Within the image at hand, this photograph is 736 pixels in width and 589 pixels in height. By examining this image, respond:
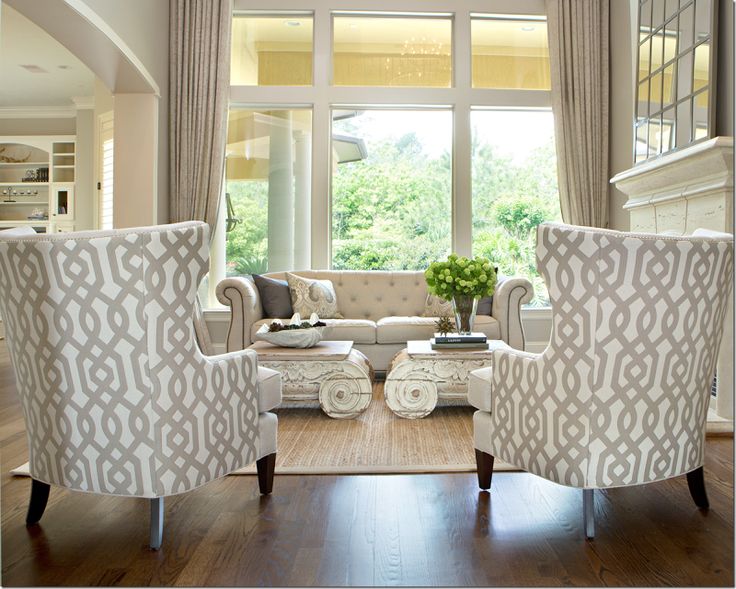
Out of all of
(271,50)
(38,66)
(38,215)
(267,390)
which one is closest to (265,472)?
(267,390)

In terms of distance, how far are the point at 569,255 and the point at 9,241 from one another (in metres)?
Result: 1.60

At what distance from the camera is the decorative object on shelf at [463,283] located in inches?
152

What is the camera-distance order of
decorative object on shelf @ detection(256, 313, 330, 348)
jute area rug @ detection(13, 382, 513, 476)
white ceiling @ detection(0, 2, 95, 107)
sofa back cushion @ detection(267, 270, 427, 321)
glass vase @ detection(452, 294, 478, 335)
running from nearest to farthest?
jute area rug @ detection(13, 382, 513, 476), decorative object on shelf @ detection(256, 313, 330, 348), glass vase @ detection(452, 294, 478, 335), sofa back cushion @ detection(267, 270, 427, 321), white ceiling @ detection(0, 2, 95, 107)

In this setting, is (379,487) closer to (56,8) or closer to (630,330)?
(630,330)

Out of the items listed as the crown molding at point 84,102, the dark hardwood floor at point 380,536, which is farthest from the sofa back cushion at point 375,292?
the crown molding at point 84,102

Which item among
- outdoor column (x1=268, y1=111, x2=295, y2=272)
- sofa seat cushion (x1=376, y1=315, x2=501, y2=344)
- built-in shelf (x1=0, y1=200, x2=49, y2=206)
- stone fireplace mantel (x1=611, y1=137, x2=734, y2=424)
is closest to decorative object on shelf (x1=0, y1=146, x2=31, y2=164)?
built-in shelf (x1=0, y1=200, x2=49, y2=206)

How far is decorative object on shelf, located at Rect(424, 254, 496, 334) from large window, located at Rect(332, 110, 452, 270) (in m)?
2.13

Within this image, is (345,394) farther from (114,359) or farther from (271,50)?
(271,50)

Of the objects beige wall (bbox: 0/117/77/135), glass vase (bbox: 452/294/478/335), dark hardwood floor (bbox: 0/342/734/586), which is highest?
beige wall (bbox: 0/117/77/135)

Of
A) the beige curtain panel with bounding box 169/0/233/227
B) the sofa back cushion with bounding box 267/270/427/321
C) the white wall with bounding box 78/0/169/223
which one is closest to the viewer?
the white wall with bounding box 78/0/169/223

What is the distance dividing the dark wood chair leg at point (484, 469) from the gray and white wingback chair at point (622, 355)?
0.95 feet

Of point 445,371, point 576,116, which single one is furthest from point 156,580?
point 576,116

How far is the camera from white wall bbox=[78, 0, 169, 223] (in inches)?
180

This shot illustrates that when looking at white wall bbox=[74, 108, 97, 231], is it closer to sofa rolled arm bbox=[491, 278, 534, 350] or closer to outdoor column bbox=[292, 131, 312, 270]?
outdoor column bbox=[292, 131, 312, 270]
